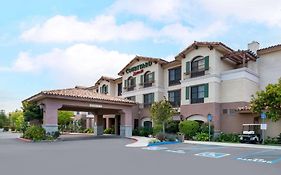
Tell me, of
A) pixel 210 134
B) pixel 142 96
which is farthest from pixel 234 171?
pixel 142 96

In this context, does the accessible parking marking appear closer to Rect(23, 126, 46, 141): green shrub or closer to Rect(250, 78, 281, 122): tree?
Rect(250, 78, 281, 122): tree

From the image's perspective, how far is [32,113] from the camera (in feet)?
89.4

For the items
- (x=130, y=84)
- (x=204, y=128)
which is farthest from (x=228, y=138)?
(x=130, y=84)

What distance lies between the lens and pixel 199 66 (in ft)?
100

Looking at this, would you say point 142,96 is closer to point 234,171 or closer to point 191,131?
point 191,131

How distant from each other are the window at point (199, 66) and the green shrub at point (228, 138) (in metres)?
6.84

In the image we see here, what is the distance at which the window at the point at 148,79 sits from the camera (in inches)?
1444

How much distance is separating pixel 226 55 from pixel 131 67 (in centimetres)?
1498

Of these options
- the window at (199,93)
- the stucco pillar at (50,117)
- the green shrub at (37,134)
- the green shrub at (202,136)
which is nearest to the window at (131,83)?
the window at (199,93)

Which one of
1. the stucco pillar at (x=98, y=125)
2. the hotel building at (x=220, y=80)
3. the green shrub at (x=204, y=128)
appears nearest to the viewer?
the hotel building at (x=220, y=80)

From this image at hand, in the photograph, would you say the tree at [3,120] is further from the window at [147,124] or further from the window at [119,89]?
the window at [147,124]

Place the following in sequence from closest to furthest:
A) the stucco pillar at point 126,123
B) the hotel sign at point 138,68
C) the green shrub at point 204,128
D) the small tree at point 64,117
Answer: the green shrub at point 204,128, the stucco pillar at point 126,123, the hotel sign at point 138,68, the small tree at point 64,117

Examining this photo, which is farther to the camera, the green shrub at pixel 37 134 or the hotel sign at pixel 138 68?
the hotel sign at pixel 138 68

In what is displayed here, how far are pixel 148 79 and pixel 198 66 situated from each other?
8832 millimetres
